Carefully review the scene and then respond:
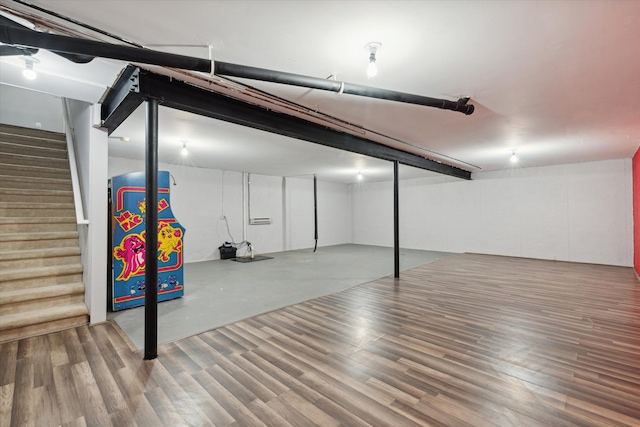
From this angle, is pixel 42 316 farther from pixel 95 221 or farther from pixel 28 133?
pixel 28 133

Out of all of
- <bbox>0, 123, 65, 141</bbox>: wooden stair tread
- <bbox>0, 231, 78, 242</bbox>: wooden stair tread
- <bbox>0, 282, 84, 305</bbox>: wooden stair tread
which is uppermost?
<bbox>0, 123, 65, 141</bbox>: wooden stair tread

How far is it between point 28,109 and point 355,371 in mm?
7791

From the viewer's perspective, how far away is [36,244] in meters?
3.56

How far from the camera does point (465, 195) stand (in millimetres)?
8914

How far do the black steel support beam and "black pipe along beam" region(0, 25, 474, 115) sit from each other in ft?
2.19

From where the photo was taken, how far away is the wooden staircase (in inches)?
120

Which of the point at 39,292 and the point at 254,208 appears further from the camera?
the point at 254,208

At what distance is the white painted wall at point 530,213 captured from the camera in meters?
6.70

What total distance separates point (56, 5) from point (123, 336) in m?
2.75

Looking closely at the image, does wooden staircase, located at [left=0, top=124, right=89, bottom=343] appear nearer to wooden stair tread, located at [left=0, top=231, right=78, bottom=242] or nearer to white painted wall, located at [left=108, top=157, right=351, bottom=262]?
Answer: wooden stair tread, located at [left=0, top=231, right=78, bottom=242]

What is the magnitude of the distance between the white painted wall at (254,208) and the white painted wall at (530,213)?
210 centimetres

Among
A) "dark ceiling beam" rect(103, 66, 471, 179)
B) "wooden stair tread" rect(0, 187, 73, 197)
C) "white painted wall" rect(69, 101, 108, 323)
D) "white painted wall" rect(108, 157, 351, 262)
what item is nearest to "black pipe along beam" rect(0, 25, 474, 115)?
"dark ceiling beam" rect(103, 66, 471, 179)

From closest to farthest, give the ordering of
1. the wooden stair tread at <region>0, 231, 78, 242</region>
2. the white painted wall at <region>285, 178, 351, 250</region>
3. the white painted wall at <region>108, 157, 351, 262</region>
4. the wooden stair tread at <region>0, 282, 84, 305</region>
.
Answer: the wooden stair tread at <region>0, 282, 84, 305</region>
the wooden stair tread at <region>0, 231, 78, 242</region>
the white painted wall at <region>108, 157, 351, 262</region>
the white painted wall at <region>285, 178, 351, 250</region>

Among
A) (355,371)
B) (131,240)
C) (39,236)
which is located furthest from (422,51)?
(39,236)
